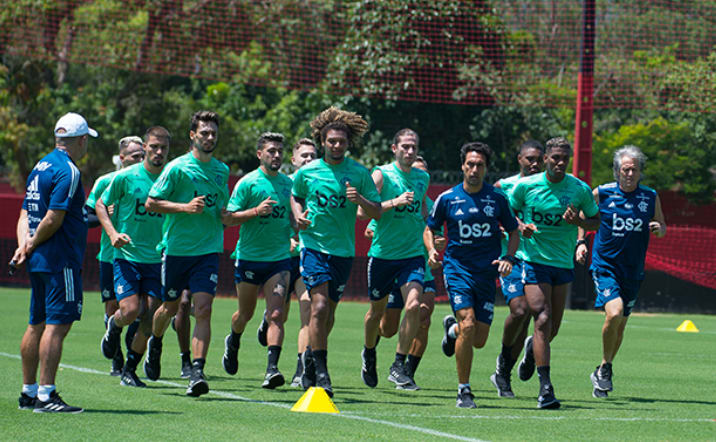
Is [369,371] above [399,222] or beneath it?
beneath

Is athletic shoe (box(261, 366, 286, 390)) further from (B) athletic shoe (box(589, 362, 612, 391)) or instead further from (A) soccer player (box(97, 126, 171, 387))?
(B) athletic shoe (box(589, 362, 612, 391))

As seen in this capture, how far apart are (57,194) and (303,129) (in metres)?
26.4

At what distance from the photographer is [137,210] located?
11523 mm

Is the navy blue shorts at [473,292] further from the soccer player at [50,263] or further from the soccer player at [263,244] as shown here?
the soccer player at [50,263]

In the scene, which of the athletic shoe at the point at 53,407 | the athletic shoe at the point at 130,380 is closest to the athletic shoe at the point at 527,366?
the athletic shoe at the point at 130,380

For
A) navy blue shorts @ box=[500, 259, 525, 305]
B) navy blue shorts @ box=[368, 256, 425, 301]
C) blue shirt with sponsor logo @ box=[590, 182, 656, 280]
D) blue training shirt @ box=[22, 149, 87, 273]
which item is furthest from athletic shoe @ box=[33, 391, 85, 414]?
blue shirt with sponsor logo @ box=[590, 182, 656, 280]

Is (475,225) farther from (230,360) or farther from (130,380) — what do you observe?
(130,380)

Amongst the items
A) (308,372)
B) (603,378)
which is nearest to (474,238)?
(308,372)

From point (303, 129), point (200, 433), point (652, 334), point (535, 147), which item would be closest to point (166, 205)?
point (200, 433)

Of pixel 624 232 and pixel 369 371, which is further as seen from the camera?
pixel 624 232

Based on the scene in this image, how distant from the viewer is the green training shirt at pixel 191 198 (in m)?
10.5

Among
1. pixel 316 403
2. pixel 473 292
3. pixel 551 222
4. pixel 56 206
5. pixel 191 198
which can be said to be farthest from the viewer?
pixel 551 222

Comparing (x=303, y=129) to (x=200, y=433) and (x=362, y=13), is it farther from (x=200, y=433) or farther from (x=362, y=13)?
(x=200, y=433)

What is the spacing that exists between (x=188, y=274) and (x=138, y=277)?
822 millimetres
